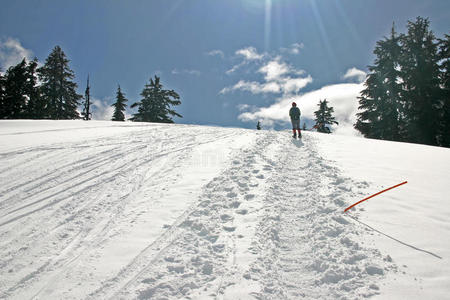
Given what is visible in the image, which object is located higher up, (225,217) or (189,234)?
(225,217)

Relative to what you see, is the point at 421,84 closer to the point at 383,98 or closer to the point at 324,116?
the point at 383,98

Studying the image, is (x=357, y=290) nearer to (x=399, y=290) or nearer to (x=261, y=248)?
(x=399, y=290)

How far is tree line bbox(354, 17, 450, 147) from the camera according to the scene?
21266 mm

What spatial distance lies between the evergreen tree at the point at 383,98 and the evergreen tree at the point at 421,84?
0.69m

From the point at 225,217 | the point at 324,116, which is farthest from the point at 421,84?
the point at 225,217

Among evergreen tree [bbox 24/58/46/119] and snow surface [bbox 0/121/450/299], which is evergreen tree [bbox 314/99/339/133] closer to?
snow surface [bbox 0/121/450/299]

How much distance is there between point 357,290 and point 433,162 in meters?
7.88

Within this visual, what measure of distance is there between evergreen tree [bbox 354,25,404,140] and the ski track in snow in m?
20.5

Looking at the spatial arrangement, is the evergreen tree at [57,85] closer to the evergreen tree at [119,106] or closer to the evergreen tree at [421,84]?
the evergreen tree at [119,106]

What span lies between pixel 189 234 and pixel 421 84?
2796 cm

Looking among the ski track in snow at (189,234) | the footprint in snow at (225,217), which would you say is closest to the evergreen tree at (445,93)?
the ski track in snow at (189,234)

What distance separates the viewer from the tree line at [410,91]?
21266 millimetres

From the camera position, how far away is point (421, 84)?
2230 cm

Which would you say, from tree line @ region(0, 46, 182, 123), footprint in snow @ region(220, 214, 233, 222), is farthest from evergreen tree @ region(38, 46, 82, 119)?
footprint in snow @ region(220, 214, 233, 222)
